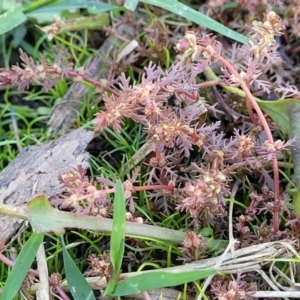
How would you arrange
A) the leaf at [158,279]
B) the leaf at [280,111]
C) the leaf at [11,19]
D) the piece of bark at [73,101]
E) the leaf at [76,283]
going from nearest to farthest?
the leaf at [158,279]
the leaf at [76,283]
the leaf at [280,111]
the leaf at [11,19]
the piece of bark at [73,101]

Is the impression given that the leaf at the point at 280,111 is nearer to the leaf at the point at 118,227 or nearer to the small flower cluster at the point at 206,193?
the small flower cluster at the point at 206,193

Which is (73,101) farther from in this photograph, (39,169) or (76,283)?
(76,283)

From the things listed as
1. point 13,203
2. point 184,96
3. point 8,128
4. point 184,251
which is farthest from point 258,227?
point 8,128

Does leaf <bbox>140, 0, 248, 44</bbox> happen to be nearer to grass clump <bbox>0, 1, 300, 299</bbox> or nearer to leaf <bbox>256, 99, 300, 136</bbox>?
grass clump <bbox>0, 1, 300, 299</bbox>

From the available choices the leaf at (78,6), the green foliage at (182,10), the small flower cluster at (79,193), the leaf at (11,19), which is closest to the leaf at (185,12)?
the green foliage at (182,10)

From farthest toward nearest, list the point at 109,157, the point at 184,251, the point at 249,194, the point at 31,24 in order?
A: 1. the point at 31,24
2. the point at 109,157
3. the point at 249,194
4. the point at 184,251

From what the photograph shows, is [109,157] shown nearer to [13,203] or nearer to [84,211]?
[13,203]
